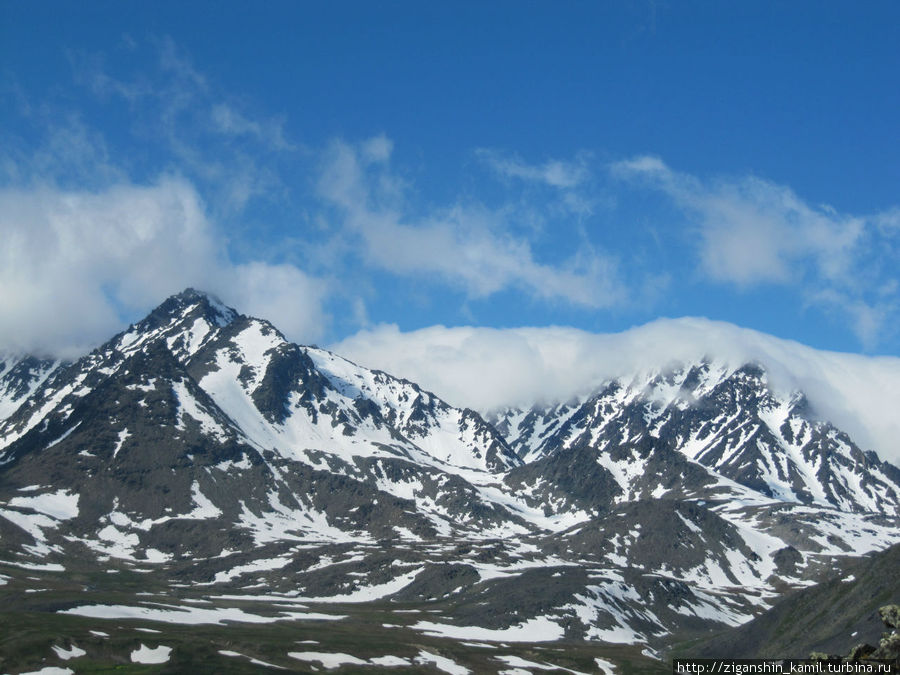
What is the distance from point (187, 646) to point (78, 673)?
2257cm

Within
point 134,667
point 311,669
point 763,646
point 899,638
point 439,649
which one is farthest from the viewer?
point 439,649

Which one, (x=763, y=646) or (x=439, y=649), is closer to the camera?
(x=763, y=646)

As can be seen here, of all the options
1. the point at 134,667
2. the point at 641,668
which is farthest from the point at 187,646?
the point at 641,668

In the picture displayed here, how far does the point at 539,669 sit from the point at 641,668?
24.3 m

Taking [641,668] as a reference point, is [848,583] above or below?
above

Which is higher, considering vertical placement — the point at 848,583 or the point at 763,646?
the point at 848,583

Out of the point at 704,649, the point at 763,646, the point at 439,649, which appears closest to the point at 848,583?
the point at 763,646

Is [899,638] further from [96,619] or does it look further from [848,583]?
[96,619]

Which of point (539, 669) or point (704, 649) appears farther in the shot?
point (704, 649)

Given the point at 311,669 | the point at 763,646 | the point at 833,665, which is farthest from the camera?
the point at 763,646

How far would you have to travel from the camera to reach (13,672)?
14250cm

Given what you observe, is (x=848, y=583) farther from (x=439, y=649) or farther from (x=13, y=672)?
(x=13, y=672)

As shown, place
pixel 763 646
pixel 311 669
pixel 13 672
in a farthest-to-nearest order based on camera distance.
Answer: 1. pixel 763 646
2. pixel 311 669
3. pixel 13 672

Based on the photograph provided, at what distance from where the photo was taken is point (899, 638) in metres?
33.3
